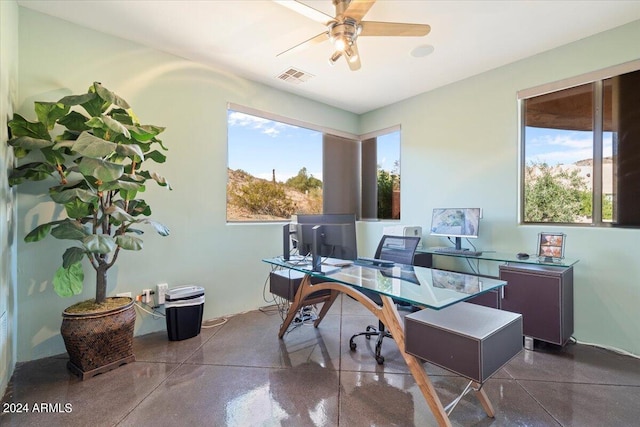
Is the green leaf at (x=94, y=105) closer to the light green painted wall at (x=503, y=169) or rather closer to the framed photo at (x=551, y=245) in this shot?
the light green painted wall at (x=503, y=169)

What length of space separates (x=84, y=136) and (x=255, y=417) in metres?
2.17

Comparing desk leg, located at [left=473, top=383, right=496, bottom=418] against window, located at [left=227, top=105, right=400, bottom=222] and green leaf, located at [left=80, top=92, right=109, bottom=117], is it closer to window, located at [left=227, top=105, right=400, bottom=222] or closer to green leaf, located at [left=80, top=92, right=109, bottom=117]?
window, located at [left=227, top=105, right=400, bottom=222]

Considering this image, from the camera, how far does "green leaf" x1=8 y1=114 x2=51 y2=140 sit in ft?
6.89

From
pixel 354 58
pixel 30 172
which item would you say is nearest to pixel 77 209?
pixel 30 172

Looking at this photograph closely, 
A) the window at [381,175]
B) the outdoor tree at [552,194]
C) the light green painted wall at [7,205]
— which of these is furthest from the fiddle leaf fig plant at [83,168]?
the outdoor tree at [552,194]

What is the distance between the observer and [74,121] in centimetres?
230

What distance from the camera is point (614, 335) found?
2605 millimetres

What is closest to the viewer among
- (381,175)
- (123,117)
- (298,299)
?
(123,117)

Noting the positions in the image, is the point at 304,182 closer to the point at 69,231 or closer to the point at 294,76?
the point at 294,76

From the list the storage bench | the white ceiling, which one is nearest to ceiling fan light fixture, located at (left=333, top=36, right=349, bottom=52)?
the white ceiling

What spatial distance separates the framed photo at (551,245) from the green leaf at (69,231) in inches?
159

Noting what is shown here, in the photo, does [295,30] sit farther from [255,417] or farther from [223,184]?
[255,417]

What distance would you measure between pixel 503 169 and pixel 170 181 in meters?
3.70

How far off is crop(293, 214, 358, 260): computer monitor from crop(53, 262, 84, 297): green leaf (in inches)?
69.0
